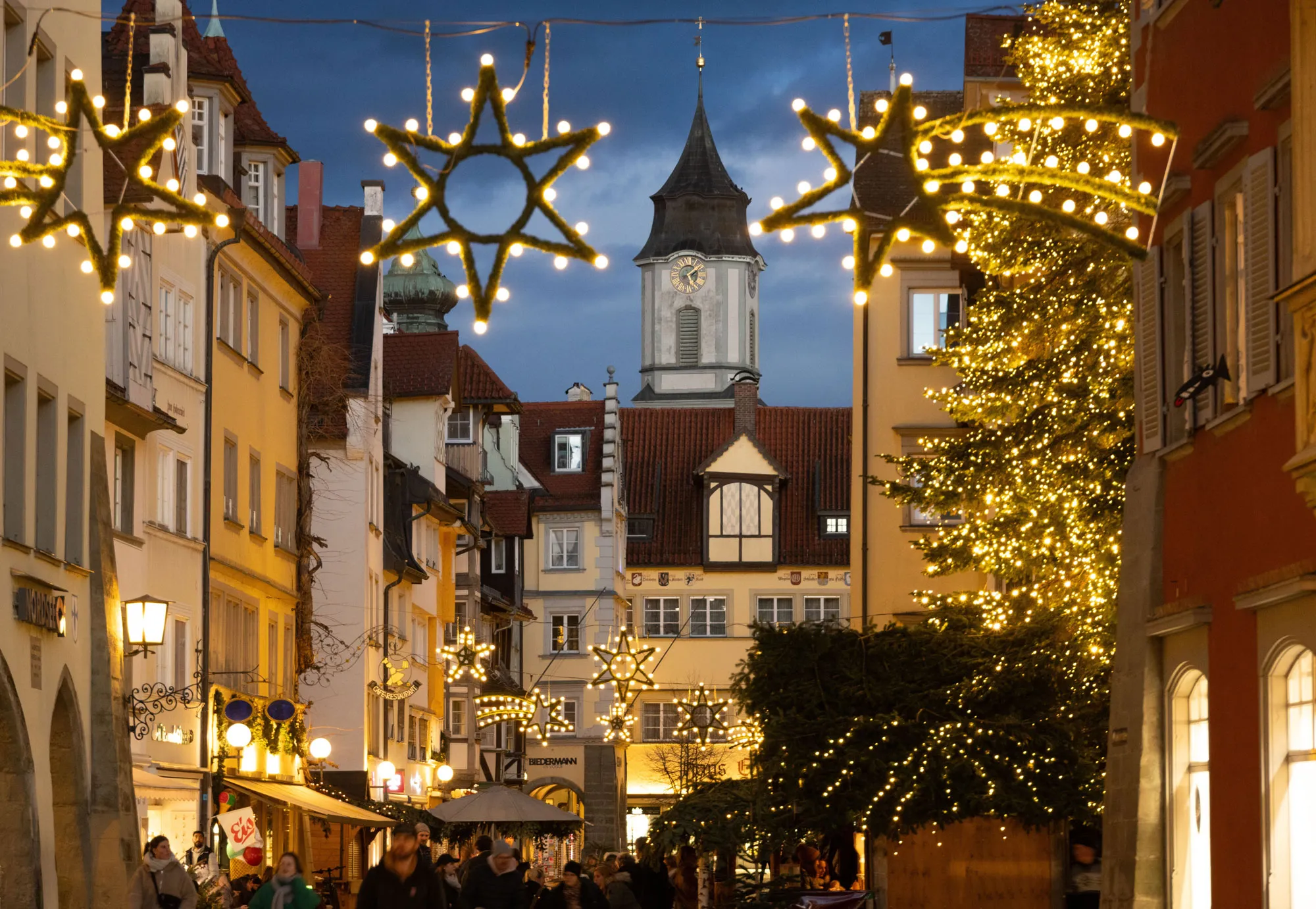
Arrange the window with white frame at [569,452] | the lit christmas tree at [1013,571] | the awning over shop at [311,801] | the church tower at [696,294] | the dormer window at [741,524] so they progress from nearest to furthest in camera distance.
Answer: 1. the lit christmas tree at [1013,571]
2. the awning over shop at [311,801]
3. the dormer window at [741,524]
4. the window with white frame at [569,452]
5. the church tower at [696,294]

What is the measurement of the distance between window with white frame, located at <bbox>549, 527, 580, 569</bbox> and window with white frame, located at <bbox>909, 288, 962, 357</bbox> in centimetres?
3426

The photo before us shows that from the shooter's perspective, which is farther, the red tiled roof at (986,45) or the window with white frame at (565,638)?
the window with white frame at (565,638)

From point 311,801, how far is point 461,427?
28.0 meters

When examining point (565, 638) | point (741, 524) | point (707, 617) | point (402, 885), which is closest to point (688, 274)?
point (741, 524)

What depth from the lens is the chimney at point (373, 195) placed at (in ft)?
156

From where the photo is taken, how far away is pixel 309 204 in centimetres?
4647

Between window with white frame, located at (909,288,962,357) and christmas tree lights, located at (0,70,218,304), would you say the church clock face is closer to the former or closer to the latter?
window with white frame, located at (909,288,962,357)

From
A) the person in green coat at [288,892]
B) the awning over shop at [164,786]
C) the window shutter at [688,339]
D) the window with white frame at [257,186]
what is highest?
the window shutter at [688,339]

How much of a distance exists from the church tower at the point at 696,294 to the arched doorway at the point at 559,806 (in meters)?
41.3

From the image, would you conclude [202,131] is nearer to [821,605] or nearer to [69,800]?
[69,800]

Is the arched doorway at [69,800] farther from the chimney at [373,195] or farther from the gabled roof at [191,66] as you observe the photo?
the chimney at [373,195]

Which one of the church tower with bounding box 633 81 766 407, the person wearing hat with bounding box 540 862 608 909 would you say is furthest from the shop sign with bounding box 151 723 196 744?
the church tower with bounding box 633 81 766 407

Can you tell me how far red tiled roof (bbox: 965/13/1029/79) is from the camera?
119 feet

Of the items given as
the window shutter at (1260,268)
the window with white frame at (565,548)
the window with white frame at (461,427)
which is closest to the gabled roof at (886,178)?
the window with white frame at (461,427)
